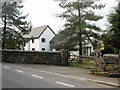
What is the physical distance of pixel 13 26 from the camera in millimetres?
23922

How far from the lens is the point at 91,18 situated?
21.7m

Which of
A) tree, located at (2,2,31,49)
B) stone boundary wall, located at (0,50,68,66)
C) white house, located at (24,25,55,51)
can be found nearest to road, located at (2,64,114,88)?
stone boundary wall, located at (0,50,68,66)

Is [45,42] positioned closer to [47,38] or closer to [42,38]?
[47,38]

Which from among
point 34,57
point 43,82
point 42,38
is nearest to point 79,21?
point 34,57

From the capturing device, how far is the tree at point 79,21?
21562 millimetres

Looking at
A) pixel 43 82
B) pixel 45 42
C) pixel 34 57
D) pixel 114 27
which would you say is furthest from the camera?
pixel 45 42

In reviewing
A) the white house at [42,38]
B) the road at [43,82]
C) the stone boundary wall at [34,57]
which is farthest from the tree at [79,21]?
the white house at [42,38]

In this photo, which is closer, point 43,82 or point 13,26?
point 43,82

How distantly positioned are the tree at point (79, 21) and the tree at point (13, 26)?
5359 mm

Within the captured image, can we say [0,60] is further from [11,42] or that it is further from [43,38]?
[43,38]

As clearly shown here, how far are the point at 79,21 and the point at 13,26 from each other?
8.68 metres

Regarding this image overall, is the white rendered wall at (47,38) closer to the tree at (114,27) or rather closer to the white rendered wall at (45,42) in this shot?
the white rendered wall at (45,42)

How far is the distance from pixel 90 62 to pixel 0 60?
32.1 ft

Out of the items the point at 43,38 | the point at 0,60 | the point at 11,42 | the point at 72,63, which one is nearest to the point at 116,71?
the point at 72,63
